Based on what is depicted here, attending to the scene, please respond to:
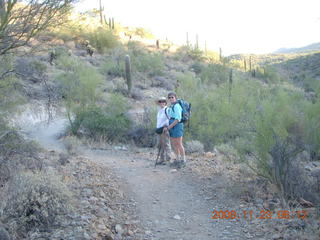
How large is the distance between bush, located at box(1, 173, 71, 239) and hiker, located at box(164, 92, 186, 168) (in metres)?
3.43

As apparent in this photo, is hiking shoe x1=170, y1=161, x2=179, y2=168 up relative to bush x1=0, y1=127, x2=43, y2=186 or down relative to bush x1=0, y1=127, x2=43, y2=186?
down

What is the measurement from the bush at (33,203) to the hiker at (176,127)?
343 cm

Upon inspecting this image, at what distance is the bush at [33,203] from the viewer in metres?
4.80

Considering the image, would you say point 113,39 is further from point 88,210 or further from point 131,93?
point 88,210

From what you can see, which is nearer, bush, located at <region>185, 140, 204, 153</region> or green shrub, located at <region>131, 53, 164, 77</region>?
bush, located at <region>185, 140, 204, 153</region>

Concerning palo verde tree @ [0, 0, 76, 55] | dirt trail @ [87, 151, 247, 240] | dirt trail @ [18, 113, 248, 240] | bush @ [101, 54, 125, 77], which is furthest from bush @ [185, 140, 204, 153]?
bush @ [101, 54, 125, 77]

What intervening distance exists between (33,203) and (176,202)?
102 inches

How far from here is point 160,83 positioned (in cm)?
2830

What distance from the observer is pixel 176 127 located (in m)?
8.33

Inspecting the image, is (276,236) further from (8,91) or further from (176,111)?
(8,91)

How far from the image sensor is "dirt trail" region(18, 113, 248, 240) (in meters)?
5.30

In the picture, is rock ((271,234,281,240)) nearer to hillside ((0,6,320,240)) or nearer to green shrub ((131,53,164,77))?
hillside ((0,6,320,240))

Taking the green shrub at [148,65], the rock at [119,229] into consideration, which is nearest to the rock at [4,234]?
the rock at [119,229]

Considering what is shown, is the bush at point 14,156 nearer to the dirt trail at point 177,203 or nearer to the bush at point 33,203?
the bush at point 33,203
